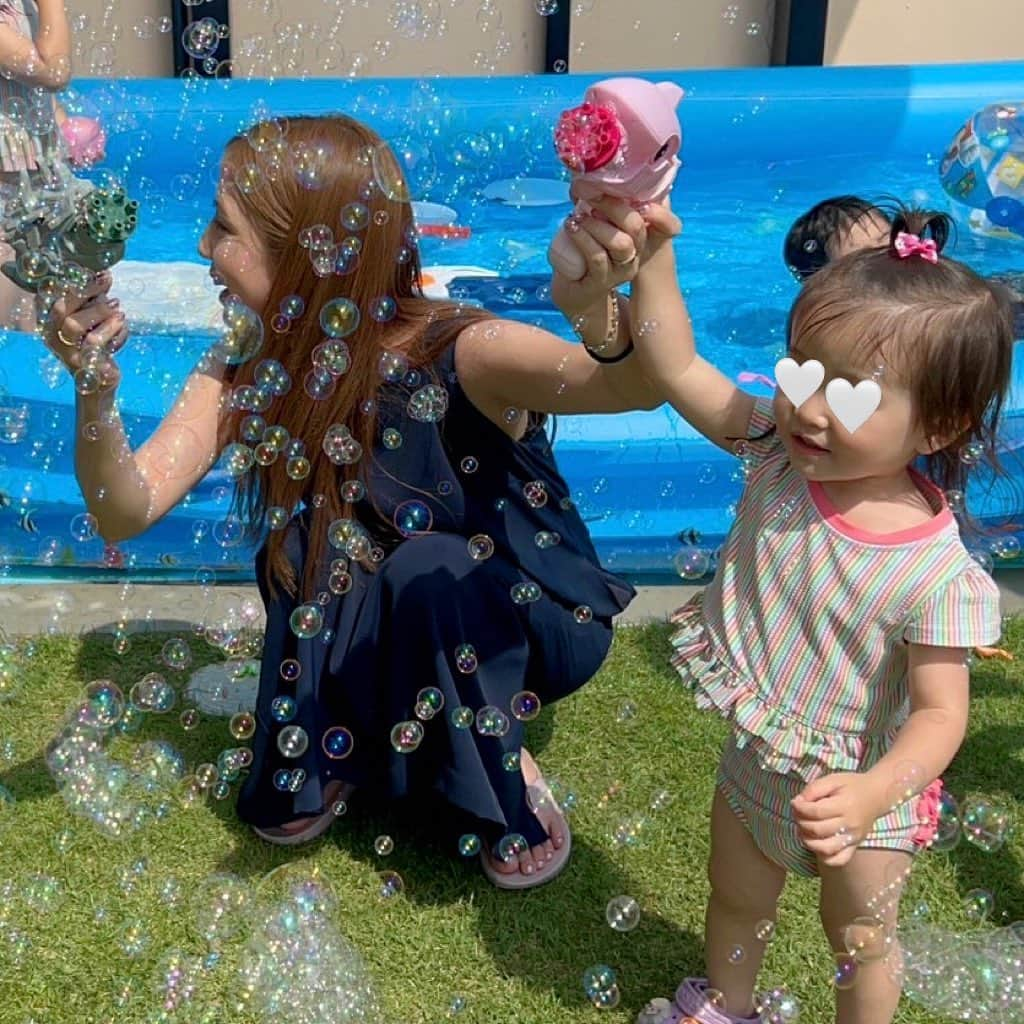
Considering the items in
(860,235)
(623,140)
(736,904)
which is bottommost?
(736,904)

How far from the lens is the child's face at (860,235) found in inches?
109

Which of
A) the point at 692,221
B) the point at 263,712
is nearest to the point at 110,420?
the point at 263,712

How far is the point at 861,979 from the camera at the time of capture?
73.8 inches

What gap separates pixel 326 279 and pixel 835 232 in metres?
1.11

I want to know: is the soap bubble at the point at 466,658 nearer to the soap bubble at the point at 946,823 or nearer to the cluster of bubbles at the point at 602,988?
the cluster of bubbles at the point at 602,988

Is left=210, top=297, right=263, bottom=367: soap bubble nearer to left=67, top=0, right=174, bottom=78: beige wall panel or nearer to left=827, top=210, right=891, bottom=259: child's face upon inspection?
left=827, top=210, right=891, bottom=259: child's face

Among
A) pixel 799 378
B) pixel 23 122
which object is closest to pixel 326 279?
pixel 799 378

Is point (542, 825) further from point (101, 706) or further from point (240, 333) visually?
point (240, 333)

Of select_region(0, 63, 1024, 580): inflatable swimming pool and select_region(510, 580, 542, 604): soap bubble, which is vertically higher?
select_region(510, 580, 542, 604): soap bubble

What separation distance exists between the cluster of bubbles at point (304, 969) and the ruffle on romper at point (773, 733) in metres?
0.74

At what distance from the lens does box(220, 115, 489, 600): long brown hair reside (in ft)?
7.26

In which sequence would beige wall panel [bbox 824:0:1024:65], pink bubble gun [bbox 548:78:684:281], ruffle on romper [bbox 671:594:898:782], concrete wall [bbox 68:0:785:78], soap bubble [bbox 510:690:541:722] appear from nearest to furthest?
pink bubble gun [bbox 548:78:684:281] < ruffle on romper [bbox 671:594:898:782] < soap bubble [bbox 510:690:541:722] < concrete wall [bbox 68:0:785:78] < beige wall panel [bbox 824:0:1024:65]

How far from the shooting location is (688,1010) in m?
2.10

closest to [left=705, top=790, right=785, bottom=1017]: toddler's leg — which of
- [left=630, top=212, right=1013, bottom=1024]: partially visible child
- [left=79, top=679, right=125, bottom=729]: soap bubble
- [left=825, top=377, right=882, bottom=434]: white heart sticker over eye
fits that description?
[left=630, top=212, right=1013, bottom=1024]: partially visible child
